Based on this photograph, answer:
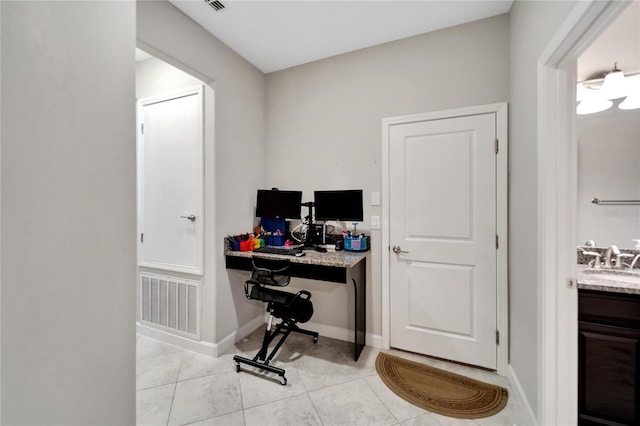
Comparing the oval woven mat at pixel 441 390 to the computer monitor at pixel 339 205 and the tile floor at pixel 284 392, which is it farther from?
the computer monitor at pixel 339 205

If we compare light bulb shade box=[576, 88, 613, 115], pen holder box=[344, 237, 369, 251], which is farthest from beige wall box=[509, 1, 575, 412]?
pen holder box=[344, 237, 369, 251]

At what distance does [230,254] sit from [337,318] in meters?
1.24

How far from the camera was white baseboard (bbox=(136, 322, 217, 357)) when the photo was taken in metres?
2.23

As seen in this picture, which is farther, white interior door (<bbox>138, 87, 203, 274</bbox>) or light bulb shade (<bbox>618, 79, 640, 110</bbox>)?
white interior door (<bbox>138, 87, 203, 274</bbox>)

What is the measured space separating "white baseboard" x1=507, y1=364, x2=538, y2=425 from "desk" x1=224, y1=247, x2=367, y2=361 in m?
1.12

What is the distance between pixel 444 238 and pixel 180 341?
8.52 ft

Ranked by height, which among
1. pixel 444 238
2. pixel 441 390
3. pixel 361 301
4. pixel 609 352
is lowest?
pixel 441 390

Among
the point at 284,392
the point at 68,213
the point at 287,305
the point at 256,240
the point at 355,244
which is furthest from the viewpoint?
the point at 256,240

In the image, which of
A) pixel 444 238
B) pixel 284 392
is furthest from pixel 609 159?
pixel 284 392

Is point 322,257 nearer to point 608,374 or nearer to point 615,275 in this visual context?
point 608,374

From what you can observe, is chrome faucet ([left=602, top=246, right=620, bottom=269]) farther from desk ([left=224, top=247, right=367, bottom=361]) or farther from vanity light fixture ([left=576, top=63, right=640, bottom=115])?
desk ([left=224, top=247, right=367, bottom=361])

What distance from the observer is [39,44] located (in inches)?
27.5

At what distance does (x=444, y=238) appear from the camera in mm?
2174

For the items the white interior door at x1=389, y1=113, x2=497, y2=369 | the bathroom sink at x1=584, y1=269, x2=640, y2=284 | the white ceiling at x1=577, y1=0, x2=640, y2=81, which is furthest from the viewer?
the white interior door at x1=389, y1=113, x2=497, y2=369
